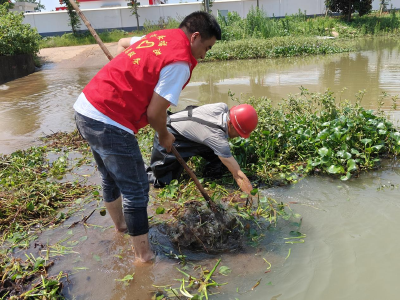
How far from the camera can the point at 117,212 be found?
275 centimetres

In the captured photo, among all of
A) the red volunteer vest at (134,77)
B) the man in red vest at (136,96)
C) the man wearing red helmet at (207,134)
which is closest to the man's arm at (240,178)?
the man wearing red helmet at (207,134)

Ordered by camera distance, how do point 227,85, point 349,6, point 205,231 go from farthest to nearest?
point 349,6 → point 227,85 → point 205,231

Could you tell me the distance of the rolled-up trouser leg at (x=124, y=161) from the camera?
2.10 meters

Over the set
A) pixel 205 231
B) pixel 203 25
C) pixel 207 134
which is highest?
pixel 203 25

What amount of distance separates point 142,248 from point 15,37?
41.9ft

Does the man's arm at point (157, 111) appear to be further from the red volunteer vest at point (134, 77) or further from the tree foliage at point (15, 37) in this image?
the tree foliage at point (15, 37)

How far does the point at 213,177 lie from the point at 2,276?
7.16ft

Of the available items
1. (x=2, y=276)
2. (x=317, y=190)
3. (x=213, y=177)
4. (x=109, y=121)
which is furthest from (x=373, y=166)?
(x=2, y=276)

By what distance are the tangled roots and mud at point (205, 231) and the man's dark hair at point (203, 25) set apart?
1.37 meters

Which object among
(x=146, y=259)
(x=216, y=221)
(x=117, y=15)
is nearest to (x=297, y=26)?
(x=117, y=15)

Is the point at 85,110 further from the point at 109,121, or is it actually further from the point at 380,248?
the point at 380,248

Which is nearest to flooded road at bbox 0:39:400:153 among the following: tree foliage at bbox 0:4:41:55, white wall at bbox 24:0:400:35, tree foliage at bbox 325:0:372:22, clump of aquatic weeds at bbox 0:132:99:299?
clump of aquatic weeds at bbox 0:132:99:299

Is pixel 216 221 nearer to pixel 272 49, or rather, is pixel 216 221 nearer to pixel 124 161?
pixel 124 161

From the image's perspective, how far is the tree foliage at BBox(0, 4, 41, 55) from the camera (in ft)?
38.8
